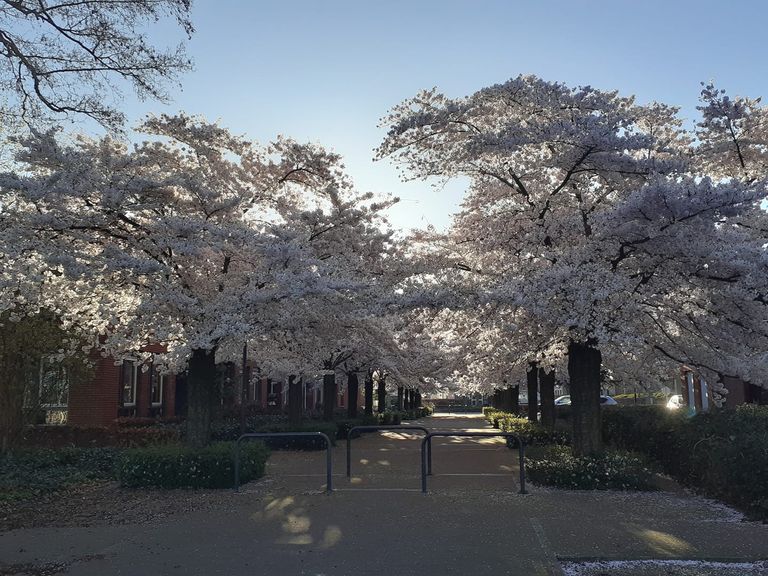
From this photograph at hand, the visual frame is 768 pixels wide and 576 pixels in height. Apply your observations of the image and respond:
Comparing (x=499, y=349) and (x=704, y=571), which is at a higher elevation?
(x=499, y=349)

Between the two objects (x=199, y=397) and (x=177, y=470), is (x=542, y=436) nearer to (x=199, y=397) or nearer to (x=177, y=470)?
(x=199, y=397)

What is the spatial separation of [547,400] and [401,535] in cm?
1343

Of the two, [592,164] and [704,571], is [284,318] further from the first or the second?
[704,571]

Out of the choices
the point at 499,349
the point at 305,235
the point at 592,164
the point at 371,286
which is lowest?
the point at 499,349

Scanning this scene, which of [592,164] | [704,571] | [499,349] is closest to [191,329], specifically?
[499,349]

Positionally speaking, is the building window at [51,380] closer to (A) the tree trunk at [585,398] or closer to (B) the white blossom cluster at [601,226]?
(B) the white blossom cluster at [601,226]

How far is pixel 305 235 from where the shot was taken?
12.0m

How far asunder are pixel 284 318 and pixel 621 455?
19.5ft

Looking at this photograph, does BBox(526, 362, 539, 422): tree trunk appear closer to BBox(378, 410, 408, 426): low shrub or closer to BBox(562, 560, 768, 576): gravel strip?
BBox(378, 410, 408, 426): low shrub

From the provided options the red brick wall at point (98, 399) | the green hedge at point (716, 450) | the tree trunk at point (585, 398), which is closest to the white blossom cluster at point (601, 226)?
the tree trunk at point (585, 398)

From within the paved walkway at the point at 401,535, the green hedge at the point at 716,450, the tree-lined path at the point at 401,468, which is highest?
the green hedge at the point at 716,450

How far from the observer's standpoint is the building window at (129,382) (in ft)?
76.2

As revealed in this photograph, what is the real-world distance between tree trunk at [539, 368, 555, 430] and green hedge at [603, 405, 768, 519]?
491 centimetres

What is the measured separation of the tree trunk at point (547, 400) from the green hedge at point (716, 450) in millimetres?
4905
